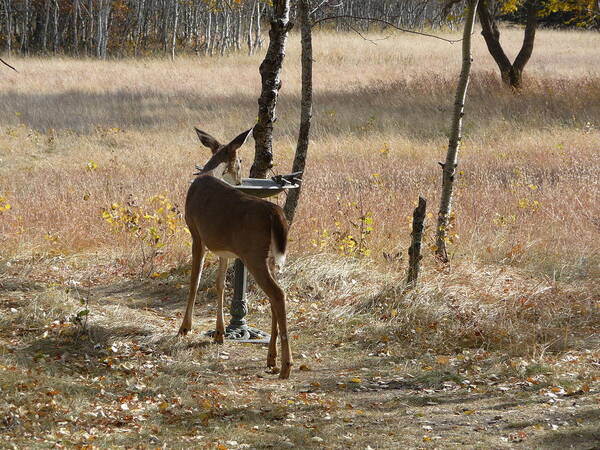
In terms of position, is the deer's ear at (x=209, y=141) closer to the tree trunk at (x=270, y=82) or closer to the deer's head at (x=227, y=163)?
the deer's head at (x=227, y=163)

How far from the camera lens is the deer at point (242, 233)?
591cm

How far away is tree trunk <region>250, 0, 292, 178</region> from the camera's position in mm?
8234

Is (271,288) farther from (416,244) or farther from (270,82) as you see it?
(270,82)

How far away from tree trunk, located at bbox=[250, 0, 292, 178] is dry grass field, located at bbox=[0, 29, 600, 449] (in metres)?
1.26

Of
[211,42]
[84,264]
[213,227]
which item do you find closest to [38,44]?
[211,42]

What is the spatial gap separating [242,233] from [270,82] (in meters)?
2.81

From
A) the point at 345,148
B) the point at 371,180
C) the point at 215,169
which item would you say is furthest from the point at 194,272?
the point at 345,148

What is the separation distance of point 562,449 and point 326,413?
156 cm

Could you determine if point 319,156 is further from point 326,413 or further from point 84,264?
point 326,413

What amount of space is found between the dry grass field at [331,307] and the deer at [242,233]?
51 cm

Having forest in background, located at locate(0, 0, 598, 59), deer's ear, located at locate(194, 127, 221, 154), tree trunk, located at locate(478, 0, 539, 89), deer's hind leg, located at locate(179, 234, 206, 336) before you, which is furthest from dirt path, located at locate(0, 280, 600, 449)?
forest in background, located at locate(0, 0, 598, 59)

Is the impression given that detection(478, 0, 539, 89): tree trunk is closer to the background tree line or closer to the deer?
the deer

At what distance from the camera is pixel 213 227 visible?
6.23 meters

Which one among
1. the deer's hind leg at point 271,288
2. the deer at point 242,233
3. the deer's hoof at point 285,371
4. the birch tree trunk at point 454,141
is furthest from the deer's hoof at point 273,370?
the birch tree trunk at point 454,141
